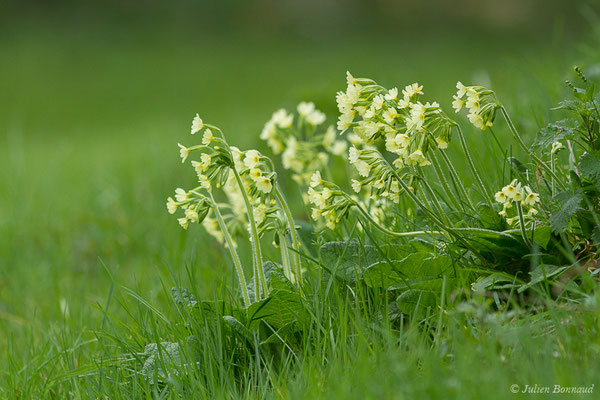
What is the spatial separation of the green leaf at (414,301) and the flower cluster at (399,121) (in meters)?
0.31

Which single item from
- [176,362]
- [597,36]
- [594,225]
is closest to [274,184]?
[176,362]

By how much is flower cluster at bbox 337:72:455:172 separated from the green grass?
0.39 metres

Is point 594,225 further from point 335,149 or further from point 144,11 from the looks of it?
point 144,11

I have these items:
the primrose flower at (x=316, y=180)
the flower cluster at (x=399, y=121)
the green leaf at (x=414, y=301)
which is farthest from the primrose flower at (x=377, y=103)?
the green leaf at (x=414, y=301)

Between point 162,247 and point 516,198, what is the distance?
97 centimetres

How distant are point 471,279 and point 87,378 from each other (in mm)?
1000

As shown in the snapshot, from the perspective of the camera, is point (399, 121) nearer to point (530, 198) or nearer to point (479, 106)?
point (479, 106)

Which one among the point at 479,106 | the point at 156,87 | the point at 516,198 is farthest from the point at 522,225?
the point at 156,87

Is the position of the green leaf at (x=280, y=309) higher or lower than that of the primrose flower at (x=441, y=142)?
lower

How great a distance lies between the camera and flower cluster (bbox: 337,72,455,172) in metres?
1.63

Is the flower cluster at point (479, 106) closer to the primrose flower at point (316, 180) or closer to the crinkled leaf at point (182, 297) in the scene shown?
the primrose flower at point (316, 180)

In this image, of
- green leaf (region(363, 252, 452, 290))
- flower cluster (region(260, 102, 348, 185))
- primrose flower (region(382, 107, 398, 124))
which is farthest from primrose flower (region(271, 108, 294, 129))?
green leaf (region(363, 252, 452, 290))

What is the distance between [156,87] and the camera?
11.8 meters

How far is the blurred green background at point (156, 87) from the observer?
11.2 ft
